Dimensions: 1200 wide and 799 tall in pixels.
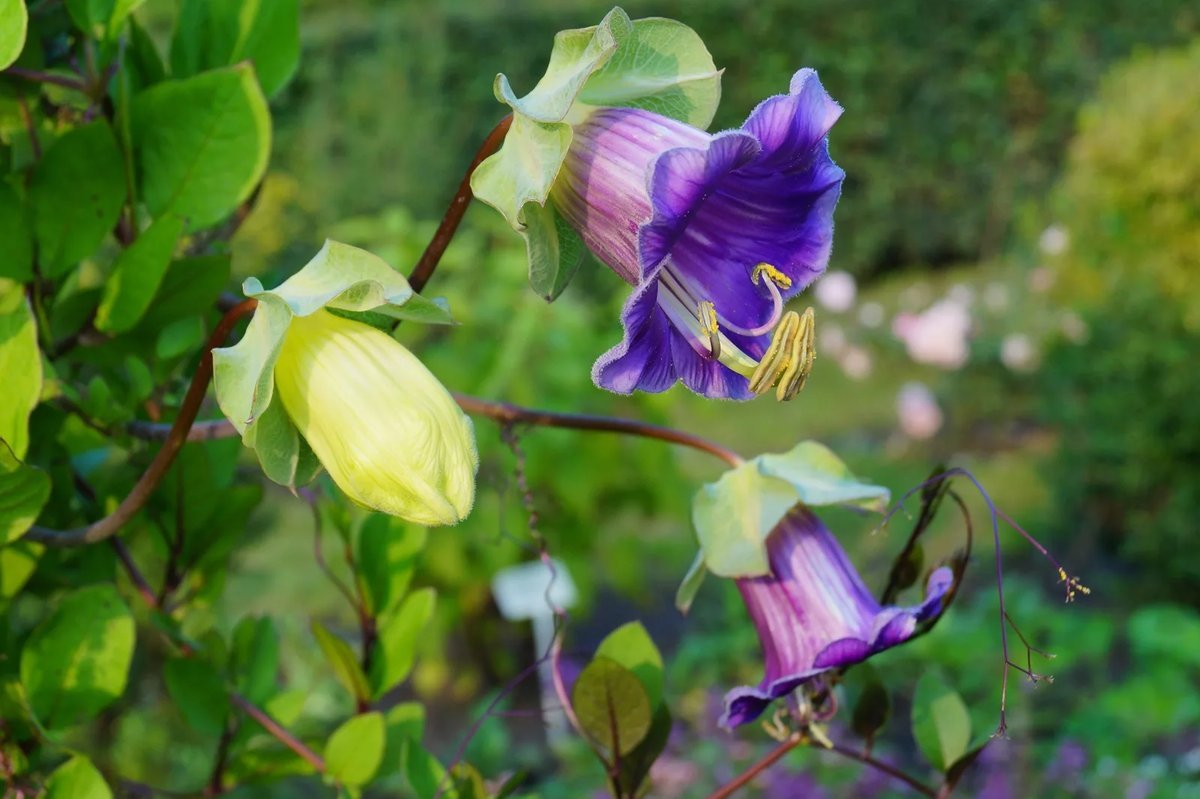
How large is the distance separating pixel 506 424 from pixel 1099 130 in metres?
3.75

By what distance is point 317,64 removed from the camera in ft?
18.2

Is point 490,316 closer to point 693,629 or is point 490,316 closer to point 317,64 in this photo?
point 693,629

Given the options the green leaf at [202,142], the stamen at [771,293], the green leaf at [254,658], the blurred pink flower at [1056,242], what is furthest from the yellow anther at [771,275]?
the blurred pink flower at [1056,242]

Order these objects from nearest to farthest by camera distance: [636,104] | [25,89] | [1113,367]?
[636,104] → [25,89] → [1113,367]

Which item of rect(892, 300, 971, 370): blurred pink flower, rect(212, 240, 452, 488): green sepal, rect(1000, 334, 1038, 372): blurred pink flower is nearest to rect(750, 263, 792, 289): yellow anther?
rect(212, 240, 452, 488): green sepal

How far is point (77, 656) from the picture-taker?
512 millimetres

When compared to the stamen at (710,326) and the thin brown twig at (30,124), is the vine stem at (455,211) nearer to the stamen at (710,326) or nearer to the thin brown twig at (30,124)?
the stamen at (710,326)

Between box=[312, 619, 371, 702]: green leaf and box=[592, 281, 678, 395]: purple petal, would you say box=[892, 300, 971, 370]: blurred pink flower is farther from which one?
box=[592, 281, 678, 395]: purple petal

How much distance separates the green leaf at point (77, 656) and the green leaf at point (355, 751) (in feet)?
0.29

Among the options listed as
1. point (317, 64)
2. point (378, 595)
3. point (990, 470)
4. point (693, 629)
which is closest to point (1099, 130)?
point (990, 470)

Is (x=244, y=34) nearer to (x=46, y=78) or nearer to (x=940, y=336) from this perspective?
(x=46, y=78)

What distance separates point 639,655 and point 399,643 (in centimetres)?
14

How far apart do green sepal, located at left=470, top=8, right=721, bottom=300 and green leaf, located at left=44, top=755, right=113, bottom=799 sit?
242 mm

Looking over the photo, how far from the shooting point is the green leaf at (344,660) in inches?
22.4
